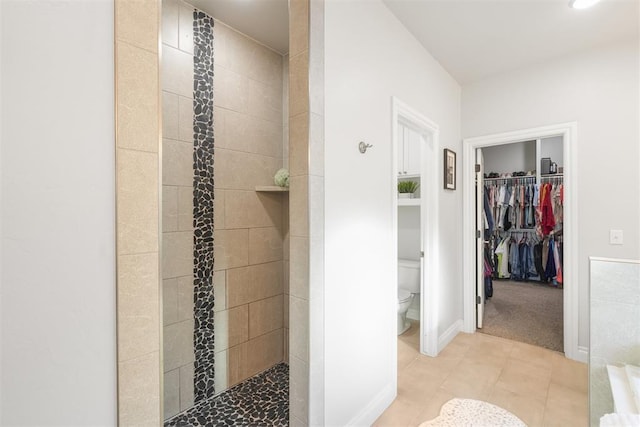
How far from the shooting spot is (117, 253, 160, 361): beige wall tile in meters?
0.79

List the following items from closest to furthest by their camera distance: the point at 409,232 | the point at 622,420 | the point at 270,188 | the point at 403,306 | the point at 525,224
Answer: the point at 622,420
the point at 270,188
the point at 403,306
the point at 409,232
the point at 525,224

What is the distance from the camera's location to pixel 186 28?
1.95 meters

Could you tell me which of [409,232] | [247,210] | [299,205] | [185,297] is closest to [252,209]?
[247,210]

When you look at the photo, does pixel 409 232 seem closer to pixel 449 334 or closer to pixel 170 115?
pixel 449 334

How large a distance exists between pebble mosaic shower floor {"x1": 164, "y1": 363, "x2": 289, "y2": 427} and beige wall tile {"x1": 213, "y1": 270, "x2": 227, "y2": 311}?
615 millimetres

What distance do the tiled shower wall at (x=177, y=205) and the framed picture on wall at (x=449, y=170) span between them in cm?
225

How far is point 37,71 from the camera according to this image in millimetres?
679

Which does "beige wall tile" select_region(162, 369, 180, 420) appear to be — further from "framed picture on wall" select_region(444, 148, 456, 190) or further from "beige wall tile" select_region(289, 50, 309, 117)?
"framed picture on wall" select_region(444, 148, 456, 190)

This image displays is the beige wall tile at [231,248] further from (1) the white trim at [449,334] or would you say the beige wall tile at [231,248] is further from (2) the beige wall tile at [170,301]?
(1) the white trim at [449,334]

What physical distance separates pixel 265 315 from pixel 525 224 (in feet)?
16.5

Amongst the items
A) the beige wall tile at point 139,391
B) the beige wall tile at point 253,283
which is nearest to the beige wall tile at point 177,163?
the beige wall tile at point 253,283

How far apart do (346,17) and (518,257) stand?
17.8 ft

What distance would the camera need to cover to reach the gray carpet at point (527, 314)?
308cm

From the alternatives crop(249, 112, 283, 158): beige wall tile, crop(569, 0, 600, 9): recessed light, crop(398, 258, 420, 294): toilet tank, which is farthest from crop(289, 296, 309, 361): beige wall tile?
crop(569, 0, 600, 9): recessed light
